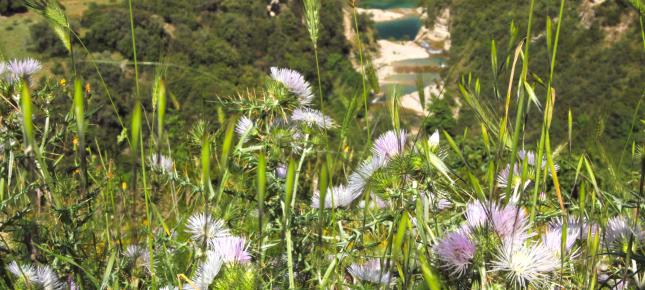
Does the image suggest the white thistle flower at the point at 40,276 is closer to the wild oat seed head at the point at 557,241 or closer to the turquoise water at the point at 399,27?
the wild oat seed head at the point at 557,241

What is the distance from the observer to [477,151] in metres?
5.15

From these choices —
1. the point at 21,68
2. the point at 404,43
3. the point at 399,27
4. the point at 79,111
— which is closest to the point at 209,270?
the point at 79,111

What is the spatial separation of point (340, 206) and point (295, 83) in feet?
1.11

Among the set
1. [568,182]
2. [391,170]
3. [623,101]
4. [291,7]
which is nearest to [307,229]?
[391,170]

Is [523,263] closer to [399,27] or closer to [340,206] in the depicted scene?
[340,206]

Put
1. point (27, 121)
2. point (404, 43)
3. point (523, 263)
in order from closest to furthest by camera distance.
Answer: point (27, 121) → point (523, 263) → point (404, 43)

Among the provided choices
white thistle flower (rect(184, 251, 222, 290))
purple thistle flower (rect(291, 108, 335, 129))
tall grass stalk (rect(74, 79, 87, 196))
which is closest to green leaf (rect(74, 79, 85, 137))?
tall grass stalk (rect(74, 79, 87, 196))

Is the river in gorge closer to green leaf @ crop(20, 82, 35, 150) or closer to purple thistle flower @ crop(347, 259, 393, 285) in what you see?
purple thistle flower @ crop(347, 259, 393, 285)

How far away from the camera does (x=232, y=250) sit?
998 mm

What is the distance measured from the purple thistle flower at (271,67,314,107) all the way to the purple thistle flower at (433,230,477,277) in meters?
0.69

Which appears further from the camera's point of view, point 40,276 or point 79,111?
point 40,276

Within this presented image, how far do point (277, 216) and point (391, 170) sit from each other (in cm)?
35

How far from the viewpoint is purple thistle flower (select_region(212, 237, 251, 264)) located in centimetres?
98

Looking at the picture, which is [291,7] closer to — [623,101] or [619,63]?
[619,63]
